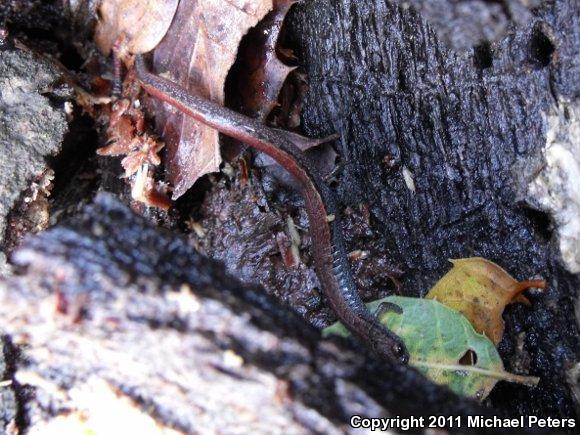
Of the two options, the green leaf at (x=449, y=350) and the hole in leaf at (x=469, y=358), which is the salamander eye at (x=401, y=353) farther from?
the hole in leaf at (x=469, y=358)

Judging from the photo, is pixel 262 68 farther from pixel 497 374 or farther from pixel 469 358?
pixel 497 374

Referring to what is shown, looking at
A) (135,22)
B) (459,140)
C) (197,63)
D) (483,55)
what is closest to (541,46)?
(483,55)

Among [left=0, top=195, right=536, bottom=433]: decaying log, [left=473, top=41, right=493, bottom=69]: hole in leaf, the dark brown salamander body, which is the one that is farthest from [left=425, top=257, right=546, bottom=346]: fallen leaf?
[left=0, top=195, right=536, bottom=433]: decaying log

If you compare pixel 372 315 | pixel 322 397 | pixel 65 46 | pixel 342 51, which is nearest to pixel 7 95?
pixel 65 46

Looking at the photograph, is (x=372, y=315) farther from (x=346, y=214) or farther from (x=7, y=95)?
(x=7, y=95)

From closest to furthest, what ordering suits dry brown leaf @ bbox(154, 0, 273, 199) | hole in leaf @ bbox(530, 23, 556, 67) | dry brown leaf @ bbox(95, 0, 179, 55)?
hole in leaf @ bbox(530, 23, 556, 67) → dry brown leaf @ bbox(154, 0, 273, 199) → dry brown leaf @ bbox(95, 0, 179, 55)

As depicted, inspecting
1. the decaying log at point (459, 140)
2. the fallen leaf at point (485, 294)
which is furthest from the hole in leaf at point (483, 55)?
the fallen leaf at point (485, 294)

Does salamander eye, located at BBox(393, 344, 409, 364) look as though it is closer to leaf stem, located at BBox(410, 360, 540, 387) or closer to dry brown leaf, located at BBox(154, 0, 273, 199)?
leaf stem, located at BBox(410, 360, 540, 387)
